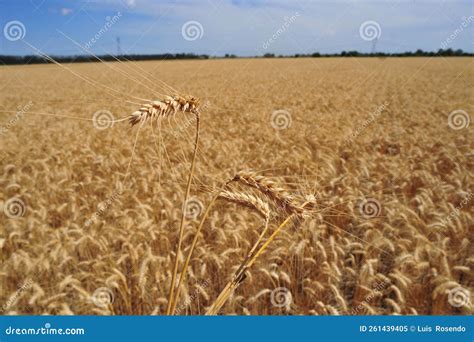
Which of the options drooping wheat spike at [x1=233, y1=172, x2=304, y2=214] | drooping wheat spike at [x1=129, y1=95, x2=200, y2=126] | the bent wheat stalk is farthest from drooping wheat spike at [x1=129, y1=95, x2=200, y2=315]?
drooping wheat spike at [x1=233, y1=172, x2=304, y2=214]

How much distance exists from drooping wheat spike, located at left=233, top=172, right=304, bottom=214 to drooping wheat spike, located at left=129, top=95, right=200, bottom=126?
391 mm

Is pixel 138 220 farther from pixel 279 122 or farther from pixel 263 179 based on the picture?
pixel 279 122

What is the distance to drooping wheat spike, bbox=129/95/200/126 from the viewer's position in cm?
143

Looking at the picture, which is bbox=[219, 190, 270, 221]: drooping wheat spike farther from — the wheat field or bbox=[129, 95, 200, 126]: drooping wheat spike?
bbox=[129, 95, 200, 126]: drooping wheat spike

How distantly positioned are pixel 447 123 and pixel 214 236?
9.44 metres

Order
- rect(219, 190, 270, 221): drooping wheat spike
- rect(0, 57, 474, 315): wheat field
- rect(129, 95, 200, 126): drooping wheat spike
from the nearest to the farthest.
Result: rect(129, 95, 200, 126): drooping wheat spike
rect(219, 190, 270, 221): drooping wheat spike
rect(0, 57, 474, 315): wheat field

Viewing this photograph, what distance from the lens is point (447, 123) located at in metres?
11.2

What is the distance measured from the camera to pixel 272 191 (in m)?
1.85

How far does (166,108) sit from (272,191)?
0.63 m

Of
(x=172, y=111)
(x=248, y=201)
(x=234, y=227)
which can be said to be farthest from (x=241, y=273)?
(x=234, y=227)

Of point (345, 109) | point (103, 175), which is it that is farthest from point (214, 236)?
point (345, 109)

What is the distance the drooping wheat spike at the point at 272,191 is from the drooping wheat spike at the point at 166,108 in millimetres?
391

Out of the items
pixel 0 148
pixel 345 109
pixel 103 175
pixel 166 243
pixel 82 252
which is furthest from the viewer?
pixel 345 109

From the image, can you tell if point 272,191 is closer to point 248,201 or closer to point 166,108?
point 248,201
